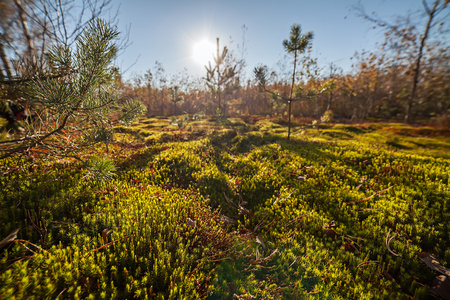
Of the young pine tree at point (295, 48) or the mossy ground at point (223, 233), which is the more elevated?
the young pine tree at point (295, 48)

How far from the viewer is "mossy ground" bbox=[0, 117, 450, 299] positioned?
174 centimetres

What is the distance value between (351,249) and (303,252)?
2.77 feet

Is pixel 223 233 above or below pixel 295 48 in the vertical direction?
below

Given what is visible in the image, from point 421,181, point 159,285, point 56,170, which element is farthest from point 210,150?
point 421,181

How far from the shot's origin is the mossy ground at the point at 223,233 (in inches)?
68.3

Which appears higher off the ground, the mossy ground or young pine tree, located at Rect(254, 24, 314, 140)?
young pine tree, located at Rect(254, 24, 314, 140)

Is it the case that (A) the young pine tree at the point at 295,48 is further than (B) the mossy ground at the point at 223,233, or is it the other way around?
(A) the young pine tree at the point at 295,48

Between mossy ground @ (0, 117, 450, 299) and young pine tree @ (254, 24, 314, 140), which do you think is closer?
mossy ground @ (0, 117, 450, 299)

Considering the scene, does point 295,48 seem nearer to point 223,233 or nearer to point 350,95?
point 223,233

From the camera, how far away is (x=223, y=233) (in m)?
2.79

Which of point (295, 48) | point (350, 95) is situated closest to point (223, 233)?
point (295, 48)

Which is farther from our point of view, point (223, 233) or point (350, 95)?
point (350, 95)

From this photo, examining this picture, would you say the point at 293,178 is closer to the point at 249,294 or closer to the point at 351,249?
the point at 351,249

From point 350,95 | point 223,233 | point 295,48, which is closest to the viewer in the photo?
point 223,233
